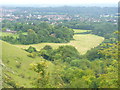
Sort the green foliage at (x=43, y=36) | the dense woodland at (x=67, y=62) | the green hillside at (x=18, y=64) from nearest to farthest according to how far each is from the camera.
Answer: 1. the dense woodland at (x=67, y=62)
2. the green hillside at (x=18, y=64)
3. the green foliage at (x=43, y=36)

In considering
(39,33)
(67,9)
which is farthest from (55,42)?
(67,9)

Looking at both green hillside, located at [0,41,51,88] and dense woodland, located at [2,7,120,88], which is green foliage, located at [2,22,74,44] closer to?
dense woodland, located at [2,7,120,88]

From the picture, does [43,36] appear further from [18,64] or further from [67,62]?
[18,64]

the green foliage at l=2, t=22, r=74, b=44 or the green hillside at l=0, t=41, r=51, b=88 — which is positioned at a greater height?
the green hillside at l=0, t=41, r=51, b=88

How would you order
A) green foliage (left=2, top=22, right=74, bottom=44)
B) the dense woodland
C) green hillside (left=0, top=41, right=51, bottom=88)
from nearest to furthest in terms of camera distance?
1. the dense woodland
2. green hillside (left=0, top=41, right=51, bottom=88)
3. green foliage (left=2, top=22, right=74, bottom=44)

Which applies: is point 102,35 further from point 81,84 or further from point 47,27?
point 81,84

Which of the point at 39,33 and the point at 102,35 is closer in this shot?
the point at 39,33

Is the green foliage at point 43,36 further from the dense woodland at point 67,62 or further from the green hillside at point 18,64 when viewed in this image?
the green hillside at point 18,64

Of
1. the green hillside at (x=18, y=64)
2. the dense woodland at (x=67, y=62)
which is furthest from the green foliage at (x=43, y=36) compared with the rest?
the green hillside at (x=18, y=64)

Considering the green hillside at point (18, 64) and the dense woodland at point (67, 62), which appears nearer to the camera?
the dense woodland at point (67, 62)

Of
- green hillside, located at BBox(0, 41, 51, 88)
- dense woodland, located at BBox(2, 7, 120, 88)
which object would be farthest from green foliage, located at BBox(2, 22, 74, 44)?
green hillside, located at BBox(0, 41, 51, 88)

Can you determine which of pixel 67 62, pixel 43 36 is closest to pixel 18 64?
pixel 67 62
